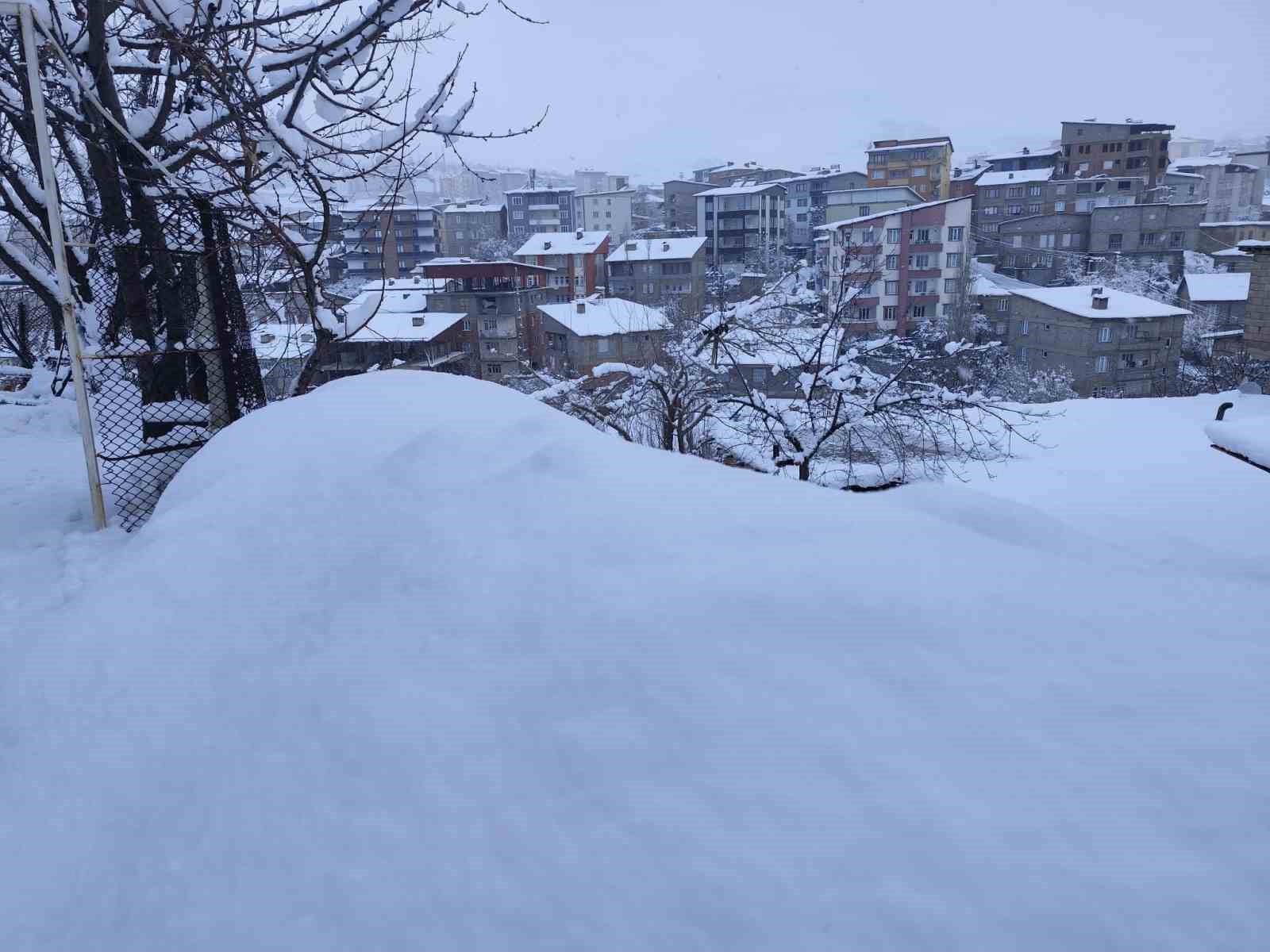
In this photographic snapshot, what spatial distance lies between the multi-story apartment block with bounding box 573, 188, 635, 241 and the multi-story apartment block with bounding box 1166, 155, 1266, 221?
43365 mm

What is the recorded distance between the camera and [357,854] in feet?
5.43

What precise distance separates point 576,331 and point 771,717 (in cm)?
2861

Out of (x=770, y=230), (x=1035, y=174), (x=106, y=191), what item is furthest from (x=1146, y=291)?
(x=106, y=191)

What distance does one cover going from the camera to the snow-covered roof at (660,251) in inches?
1762

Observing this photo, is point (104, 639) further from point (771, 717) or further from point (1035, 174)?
point (1035, 174)

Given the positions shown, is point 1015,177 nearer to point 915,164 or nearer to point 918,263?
point 915,164

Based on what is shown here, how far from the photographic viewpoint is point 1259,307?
18.5 m

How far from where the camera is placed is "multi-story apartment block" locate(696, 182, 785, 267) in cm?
5281

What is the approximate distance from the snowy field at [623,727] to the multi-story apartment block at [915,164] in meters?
54.3

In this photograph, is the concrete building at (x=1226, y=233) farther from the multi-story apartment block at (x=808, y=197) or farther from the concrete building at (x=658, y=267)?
the concrete building at (x=658, y=267)

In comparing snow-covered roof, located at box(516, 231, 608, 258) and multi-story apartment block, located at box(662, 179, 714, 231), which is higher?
multi-story apartment block, located at box(662, 179, 714, 231)

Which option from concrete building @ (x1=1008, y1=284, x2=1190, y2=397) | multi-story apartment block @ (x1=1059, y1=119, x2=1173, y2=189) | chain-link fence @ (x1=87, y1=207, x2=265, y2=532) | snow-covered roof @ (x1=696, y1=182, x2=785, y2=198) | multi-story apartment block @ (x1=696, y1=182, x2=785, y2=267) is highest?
multi-story apartment block @ (x1=1059, y1=119, x2=1173, y2=189)

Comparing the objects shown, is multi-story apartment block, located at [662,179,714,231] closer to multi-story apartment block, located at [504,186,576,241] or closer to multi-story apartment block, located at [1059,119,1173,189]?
multi-story apartment block, located at [504,186,576,241]

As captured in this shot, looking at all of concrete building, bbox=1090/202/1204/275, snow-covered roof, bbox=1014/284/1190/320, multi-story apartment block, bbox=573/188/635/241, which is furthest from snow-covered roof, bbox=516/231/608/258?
concrete building, bbox=1090/202/1204/275
